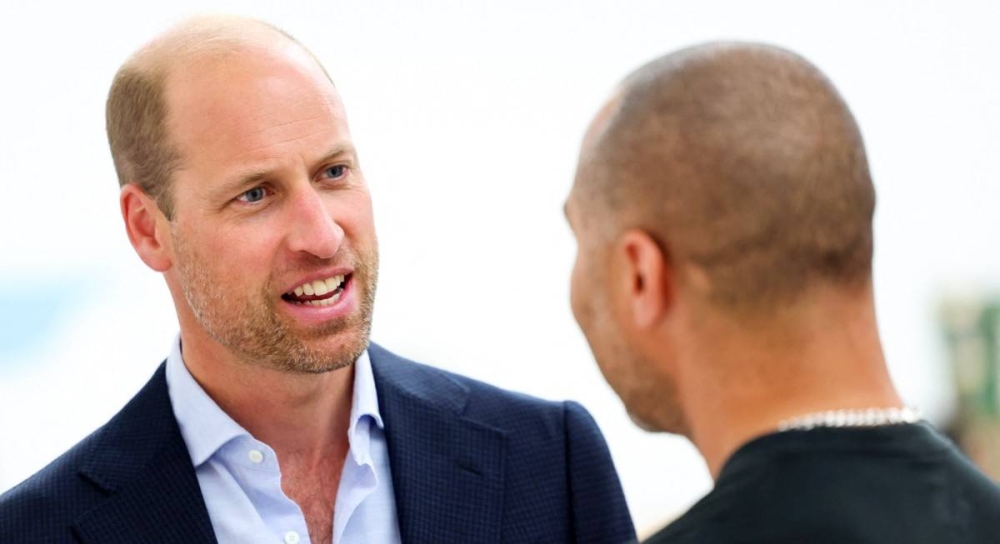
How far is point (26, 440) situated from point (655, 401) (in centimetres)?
383

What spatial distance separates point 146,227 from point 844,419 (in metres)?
1.39

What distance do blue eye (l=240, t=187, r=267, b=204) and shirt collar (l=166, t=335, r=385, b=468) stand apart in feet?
1.11

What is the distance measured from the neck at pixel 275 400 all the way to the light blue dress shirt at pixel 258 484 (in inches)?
1.5

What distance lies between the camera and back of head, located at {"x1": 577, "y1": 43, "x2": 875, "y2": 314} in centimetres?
134

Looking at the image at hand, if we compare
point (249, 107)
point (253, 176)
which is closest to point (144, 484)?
point (253, 176)

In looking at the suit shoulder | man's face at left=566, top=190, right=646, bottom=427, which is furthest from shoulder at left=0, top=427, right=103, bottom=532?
man's face at left=566, top=190, right=646, bottom=427

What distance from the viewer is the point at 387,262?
5.06 metres

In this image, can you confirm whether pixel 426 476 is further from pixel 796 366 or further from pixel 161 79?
pixel 796 366

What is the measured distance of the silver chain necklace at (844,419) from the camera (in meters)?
1.33

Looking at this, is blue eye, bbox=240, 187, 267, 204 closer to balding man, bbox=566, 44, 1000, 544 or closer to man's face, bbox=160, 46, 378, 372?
man's face, bbox=160, 46, 378, 372

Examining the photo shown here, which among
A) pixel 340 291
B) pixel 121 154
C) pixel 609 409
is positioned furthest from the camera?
pixel 609 409

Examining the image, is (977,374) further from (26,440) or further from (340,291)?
(340,291)

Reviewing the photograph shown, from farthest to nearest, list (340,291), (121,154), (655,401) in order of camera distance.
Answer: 1. (121,154)
2. (340,291)
3. (655,401)

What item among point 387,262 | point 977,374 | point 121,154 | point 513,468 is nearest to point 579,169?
point 513,468
